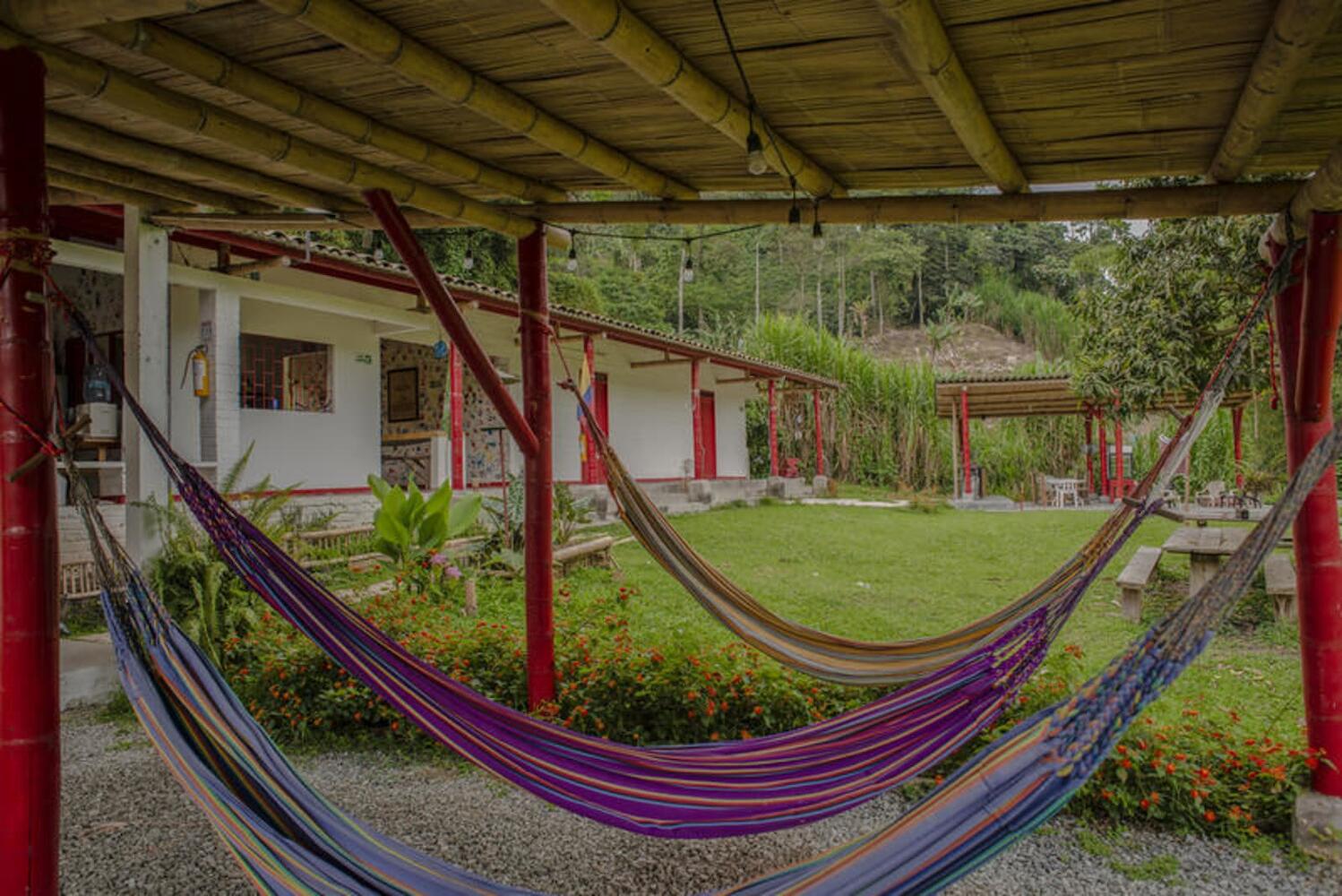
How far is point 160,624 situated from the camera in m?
Result: 1.84

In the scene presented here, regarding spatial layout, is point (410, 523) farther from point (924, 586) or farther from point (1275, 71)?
point (1275, 71)

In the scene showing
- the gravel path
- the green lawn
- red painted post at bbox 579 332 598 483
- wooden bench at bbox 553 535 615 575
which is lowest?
the gravel path

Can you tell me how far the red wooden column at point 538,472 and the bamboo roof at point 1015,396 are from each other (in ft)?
31.3

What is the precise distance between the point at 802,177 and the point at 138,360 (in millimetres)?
3346

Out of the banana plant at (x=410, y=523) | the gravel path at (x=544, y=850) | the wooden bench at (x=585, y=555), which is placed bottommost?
the gravel path at (x=544, y=850)

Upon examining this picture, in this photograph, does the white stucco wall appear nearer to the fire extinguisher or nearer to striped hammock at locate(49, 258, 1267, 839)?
the fire extinguisher

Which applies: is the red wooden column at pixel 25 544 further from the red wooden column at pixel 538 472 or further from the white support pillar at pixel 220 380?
the white support pillar at pixel 220 380

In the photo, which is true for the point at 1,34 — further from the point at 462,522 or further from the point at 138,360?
the point at 462,522

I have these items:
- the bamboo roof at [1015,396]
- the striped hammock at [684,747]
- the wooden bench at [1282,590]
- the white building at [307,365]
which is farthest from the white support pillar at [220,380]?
the bamboo roof at [1015,396]

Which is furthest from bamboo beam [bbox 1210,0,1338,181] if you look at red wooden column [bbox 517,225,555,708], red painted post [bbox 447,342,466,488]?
red painted post [bbox 447,342,466,488]

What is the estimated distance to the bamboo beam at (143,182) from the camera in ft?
7.93

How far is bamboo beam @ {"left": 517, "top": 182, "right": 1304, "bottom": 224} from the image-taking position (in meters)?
2.35

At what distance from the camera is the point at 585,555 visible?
6309 millimetres

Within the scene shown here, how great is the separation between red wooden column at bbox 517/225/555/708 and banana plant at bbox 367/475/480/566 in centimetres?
243
